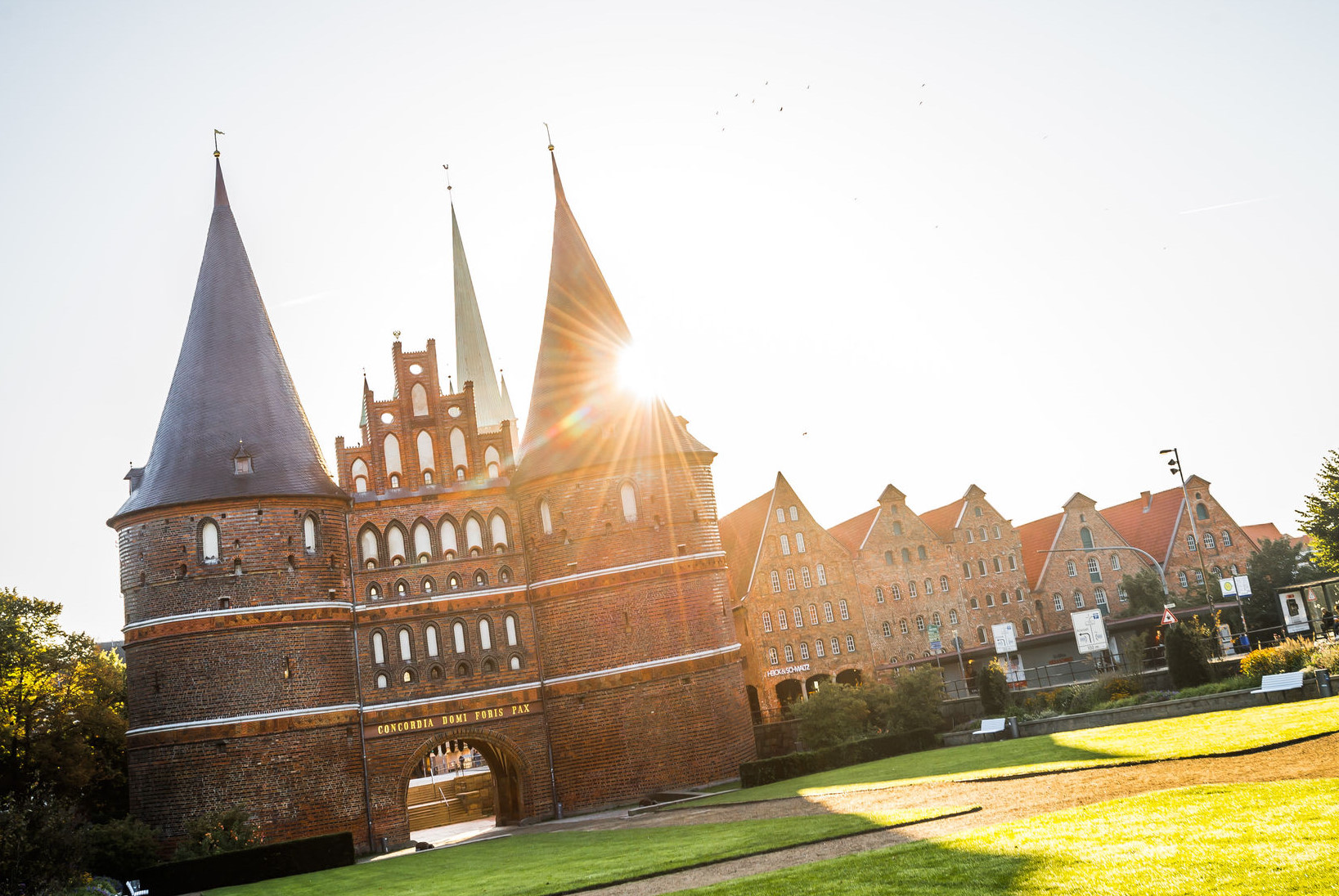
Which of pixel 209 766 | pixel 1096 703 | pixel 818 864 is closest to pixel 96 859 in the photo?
pixel 209 766

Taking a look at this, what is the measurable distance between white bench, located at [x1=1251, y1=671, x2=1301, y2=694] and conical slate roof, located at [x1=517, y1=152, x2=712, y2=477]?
18.0 m

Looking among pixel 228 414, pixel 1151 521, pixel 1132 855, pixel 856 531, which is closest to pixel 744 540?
pixel 856 531

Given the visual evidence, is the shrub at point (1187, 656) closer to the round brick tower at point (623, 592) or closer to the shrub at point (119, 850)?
the round brick tower at point (623, 592)

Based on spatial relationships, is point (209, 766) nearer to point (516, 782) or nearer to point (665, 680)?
point (516, 782)

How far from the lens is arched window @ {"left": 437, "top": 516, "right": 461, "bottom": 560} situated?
3469 cm

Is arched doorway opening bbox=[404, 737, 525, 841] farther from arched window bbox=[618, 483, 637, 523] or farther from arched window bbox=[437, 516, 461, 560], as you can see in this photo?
arched window bbox=[618, 483, 637, 523]

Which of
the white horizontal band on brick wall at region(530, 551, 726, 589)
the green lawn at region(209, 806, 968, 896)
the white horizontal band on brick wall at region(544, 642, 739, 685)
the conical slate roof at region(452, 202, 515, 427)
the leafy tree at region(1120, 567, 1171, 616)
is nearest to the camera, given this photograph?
the green lawn at region(209, 806, 968, 896)

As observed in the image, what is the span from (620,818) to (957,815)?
46.7 feet

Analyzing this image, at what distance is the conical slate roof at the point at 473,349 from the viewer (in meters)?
56.8

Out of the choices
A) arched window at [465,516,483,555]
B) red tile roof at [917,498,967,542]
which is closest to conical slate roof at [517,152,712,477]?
arched window at [465,516,483,555]

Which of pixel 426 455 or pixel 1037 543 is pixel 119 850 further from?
pixel 1037 543

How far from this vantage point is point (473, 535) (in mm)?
35062

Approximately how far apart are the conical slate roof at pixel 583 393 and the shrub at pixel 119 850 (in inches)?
582

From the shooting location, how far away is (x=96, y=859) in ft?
86.8
